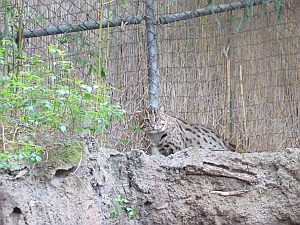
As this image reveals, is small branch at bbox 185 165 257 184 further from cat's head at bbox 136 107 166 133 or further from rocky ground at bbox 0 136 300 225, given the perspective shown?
cat's head at bbox 136 107 166 133

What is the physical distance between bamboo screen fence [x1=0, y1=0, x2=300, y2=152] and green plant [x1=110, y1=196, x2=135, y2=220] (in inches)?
73.0

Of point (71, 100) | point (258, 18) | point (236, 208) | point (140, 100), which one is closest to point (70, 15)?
point (140, 100)

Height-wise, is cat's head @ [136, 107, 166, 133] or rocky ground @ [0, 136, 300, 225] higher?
cat's head @ [136, 107, 166, 133]

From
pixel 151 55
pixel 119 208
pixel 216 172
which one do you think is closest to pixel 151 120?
pixel 151 55

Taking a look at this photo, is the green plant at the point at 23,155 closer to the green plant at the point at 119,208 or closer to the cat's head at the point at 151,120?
the green plant at the point at 119,208

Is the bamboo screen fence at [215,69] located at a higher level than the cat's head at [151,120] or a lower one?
higher

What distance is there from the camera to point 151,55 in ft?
18.5

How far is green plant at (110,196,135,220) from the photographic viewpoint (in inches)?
141

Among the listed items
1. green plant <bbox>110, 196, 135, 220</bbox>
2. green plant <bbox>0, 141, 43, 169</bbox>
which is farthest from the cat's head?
green plant <bbox>0, 141, 43, 169</bbox>

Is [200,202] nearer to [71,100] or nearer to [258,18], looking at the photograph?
[71,100]

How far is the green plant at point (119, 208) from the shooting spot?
3.58 m

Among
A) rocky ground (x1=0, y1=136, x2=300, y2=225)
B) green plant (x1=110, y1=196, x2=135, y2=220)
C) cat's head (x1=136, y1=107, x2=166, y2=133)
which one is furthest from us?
cat's head (x1=136, y1=107, x2=166, y2=133)

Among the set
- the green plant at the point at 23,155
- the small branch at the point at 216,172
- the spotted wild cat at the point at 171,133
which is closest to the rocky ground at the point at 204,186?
the small branch at the point at 216,172

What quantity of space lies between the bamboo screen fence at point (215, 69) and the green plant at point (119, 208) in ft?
6.08
